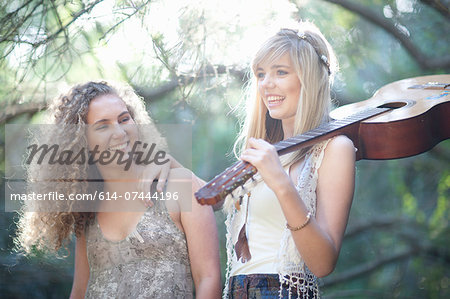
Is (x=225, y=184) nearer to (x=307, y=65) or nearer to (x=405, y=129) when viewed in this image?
(x=307, y=65)

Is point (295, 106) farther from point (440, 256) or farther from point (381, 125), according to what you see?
point (440, 256)

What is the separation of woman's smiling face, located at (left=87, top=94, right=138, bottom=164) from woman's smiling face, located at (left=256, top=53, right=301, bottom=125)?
23.6 inches

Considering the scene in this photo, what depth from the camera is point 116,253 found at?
2.17 meters

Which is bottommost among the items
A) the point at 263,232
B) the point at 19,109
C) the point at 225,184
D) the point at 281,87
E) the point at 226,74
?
the point at 263,232

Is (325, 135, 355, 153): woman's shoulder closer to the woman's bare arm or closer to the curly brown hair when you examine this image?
the curly brown hair

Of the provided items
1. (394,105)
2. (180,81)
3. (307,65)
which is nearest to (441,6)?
(394,105)

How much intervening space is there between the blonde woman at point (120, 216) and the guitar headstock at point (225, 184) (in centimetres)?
64

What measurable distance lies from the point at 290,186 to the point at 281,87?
520 mm

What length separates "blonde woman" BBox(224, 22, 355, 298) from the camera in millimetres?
1594

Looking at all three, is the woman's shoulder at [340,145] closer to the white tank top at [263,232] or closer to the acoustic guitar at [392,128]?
the acoustic guitar at [392,128]

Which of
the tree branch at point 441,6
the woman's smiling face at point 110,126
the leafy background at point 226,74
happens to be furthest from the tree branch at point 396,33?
the woman's smiling face at point 110,126

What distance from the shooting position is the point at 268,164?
1526 millimetres

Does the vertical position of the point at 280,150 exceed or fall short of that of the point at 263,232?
it exceeds it

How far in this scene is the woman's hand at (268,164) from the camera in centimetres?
152
